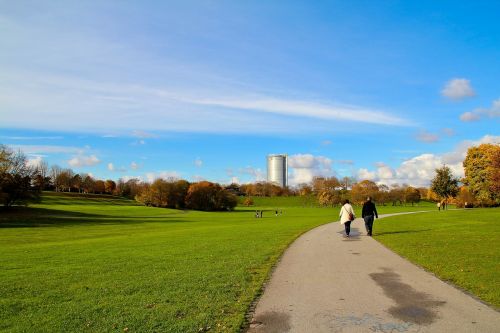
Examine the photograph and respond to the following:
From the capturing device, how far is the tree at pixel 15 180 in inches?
2052

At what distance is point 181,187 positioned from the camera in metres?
107

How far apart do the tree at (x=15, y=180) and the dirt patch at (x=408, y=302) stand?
51.6m

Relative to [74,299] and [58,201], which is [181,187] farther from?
[74,299]

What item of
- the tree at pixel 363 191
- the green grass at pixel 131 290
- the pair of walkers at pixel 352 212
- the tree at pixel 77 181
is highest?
the tree at pixel 77 181

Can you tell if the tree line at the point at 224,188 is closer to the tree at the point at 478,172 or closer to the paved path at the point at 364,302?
the tree at the point at 478,172

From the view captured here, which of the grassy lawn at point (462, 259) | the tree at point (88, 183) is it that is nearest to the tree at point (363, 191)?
the tree at point (88, 183)

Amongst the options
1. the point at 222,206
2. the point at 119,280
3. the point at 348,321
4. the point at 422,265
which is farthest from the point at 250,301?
the point at 222,206

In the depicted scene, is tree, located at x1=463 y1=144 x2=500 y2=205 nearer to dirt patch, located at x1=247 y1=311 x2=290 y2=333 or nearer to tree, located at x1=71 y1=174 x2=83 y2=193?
dirt patch, located at x1=247 y1=311 x2=290 y2=333

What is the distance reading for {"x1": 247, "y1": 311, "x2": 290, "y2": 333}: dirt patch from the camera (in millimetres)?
6305

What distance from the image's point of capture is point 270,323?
666 cm

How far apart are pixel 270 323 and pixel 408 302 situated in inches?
117

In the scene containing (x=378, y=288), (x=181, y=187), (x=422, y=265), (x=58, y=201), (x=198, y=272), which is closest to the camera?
(x=378, y=288)

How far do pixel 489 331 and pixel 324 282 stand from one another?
419 cm

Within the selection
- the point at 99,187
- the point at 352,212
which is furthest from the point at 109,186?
the point at 352,212
